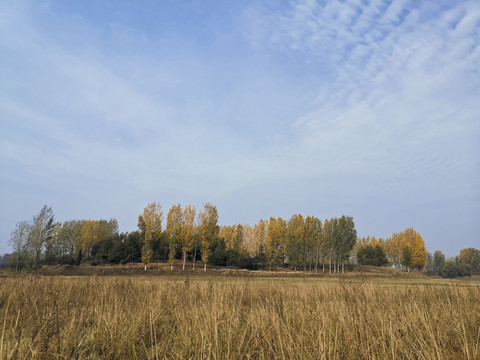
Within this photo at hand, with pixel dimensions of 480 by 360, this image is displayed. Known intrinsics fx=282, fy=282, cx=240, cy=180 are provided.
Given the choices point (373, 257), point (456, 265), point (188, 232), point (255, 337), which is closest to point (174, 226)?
point (188, 232)

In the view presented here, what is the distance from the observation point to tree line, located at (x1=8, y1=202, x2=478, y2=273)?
48344 mm

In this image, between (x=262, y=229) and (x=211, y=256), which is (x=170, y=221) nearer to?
(x=211, y=256)

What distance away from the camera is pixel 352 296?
5586 millimetres

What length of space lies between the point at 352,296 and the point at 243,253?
188 feet

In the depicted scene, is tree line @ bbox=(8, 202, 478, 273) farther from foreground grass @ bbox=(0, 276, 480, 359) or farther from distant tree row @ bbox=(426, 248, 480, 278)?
foreground grass @ bbox=(0, 276, 480, 359)

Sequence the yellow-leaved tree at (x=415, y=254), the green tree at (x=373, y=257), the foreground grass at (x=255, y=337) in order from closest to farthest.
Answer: the foreground grass at (x=255, y=337)
the yellow-leaved tree at (x=415, y=254)
the green tree at (x=373, y=257)

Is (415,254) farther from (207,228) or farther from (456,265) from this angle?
(207,228)

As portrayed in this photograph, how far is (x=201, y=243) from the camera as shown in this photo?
5016 centimetres

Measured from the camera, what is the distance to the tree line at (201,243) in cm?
4834

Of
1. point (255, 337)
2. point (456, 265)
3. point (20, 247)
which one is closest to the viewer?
point (255, 337)

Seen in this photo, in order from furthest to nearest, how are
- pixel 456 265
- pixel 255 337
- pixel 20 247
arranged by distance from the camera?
1. pixel 456 265
2. pixel 20 247
3. pixel 255 337

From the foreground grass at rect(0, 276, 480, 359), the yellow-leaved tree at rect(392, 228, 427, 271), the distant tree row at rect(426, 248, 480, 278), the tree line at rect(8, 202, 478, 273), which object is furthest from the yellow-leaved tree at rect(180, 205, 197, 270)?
the distant tree row at rect(426, 248, 480, 278)

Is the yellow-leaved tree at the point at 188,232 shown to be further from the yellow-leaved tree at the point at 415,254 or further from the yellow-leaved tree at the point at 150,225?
the yellow-leaved tree at the point at 415,254

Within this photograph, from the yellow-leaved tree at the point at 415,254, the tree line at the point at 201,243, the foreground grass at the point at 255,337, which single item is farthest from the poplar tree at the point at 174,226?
the yellow-leaved tree at the point at 415,254
